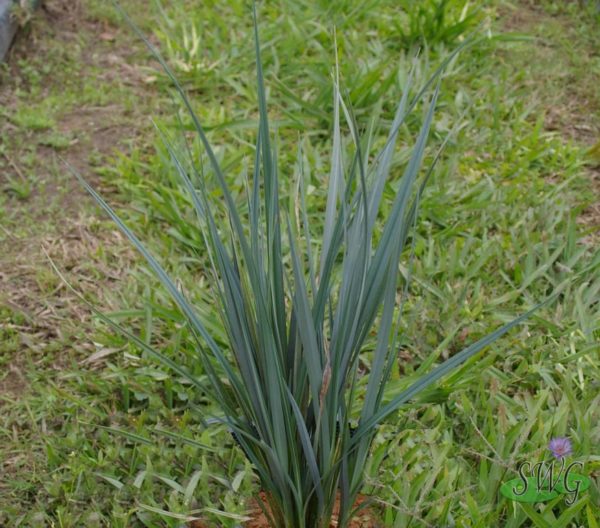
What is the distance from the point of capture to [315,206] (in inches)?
107

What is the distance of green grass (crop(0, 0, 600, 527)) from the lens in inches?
72.0

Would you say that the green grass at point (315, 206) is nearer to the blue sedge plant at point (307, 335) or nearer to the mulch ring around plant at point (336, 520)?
the mulch ring around plant at point (336, 520)

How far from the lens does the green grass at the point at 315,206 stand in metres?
1.83

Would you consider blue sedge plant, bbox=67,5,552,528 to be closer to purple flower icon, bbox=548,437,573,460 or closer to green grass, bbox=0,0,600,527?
green grass, bbox=0,0,600,527

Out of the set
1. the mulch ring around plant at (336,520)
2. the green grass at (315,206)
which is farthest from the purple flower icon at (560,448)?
the mulch ring around plant at (336,520)

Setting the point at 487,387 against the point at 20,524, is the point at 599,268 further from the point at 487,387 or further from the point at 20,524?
the point at 20,524

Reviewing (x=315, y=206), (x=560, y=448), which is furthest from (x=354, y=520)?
(x=315, y=206)

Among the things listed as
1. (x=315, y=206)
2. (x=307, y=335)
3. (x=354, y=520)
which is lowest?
(x=354, y=520)

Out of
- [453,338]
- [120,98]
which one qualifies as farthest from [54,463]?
[120,98]

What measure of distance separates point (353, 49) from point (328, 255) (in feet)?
7.73

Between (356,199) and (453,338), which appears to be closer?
(356,199)

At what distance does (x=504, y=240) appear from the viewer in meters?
2.61

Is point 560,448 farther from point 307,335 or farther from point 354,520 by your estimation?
point 307,335

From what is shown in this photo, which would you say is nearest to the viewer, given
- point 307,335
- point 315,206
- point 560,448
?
point 307,335
